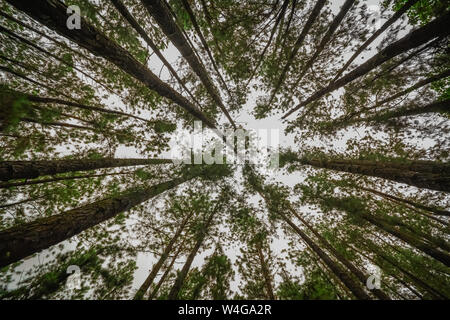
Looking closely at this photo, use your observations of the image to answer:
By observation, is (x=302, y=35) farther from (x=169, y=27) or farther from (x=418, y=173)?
(x=418, y=173)

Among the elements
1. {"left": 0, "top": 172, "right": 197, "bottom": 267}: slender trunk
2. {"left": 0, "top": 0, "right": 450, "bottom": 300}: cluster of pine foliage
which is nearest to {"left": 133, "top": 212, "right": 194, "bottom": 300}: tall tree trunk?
{"left": 0, "top": 0, "right": 450, "bottom": 300}: cluster of pine foliage

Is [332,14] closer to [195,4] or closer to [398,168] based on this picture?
[195,4]

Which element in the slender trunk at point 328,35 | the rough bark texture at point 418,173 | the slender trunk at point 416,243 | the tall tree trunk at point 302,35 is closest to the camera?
the rough bark texture at point 418,173

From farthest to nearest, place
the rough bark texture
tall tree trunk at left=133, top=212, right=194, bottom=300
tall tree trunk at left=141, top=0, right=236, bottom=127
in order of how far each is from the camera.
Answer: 1. tall tree trunk at left=133, top=212, right=194, bottom=300
2. the rough bark texture
3. tall tree trunk at left=141, top=0, right=236, bottom=127

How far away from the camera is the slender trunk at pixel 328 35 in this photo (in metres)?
4.34

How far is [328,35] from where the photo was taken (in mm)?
5312

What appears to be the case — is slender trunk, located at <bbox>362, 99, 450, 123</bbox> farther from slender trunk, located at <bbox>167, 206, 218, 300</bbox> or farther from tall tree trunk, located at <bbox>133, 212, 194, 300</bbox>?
tall tree trunk, located at <bbox>133, 212, 194, 300</bbox>

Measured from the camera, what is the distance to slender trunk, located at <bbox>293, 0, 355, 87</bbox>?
434cm

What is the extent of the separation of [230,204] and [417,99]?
8.90 m

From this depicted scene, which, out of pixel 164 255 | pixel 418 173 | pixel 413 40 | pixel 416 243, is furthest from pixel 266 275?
pixel 413 40

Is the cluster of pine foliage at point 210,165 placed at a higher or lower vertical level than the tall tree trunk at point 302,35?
lower

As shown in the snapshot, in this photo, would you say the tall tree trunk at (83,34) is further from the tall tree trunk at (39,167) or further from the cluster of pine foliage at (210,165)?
the tall tree trunk at (39,167)

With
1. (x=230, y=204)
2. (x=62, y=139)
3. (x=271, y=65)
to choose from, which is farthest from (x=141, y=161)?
(x=271, y=65)

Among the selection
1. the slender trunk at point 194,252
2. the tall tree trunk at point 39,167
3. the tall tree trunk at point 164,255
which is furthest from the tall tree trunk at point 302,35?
the tall tree trunk at point 164,255
